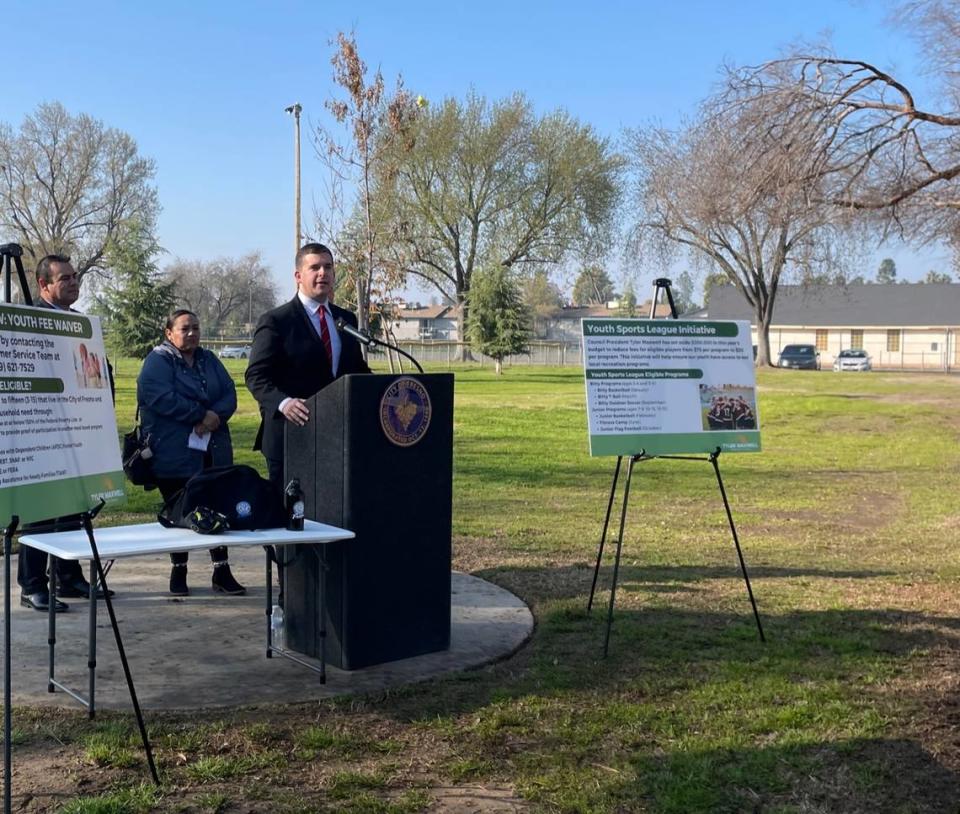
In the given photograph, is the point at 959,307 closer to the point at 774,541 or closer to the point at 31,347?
the point at 774,541

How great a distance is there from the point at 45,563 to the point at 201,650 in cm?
148

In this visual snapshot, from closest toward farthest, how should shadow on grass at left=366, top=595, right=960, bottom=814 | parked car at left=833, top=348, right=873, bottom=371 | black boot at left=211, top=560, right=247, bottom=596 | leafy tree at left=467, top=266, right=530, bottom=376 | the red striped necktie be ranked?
shadow on grass at left=366, top=595, right=960, bottom=814, the red striped necktie, black boot at left=211, top=560, right=247, bottom=596, leafy tree at left=467, top=266, right=530, bottom=376, parked car at left=833, top=348, right=873, bottom=371

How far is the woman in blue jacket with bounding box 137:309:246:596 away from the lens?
6113 mm

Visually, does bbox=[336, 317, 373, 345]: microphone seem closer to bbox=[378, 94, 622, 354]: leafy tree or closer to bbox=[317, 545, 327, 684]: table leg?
bbox=[317, 545, 327, 684]: table leg

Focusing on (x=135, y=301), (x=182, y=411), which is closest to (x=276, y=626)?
(x=182, y=411)

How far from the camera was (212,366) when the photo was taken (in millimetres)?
6422

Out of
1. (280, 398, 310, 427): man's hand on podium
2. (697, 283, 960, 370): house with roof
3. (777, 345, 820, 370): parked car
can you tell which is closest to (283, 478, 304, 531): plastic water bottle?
(280, 398, 310, 427): man's hand on podium

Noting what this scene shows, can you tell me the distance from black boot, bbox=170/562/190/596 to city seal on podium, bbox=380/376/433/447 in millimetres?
2069

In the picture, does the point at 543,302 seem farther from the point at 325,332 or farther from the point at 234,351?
the point at 325,332

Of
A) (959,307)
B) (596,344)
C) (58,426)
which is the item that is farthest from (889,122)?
(959,307)

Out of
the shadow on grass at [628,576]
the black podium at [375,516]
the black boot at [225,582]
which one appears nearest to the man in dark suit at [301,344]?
the black podium at [375,516]

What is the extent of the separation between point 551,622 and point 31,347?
3453mm

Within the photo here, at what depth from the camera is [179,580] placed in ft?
20.6

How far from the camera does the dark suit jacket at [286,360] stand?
5266 millimetres
